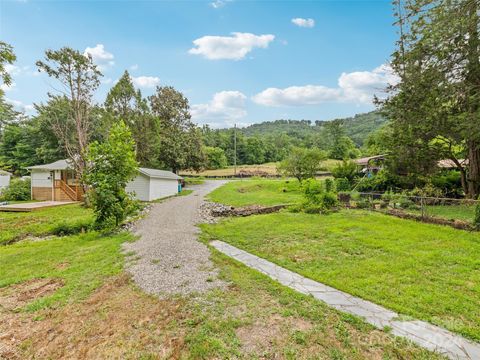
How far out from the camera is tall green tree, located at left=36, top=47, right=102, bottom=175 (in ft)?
43.8

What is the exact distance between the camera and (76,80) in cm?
1403

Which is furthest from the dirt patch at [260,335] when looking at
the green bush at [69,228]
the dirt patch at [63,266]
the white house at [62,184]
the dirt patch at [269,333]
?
the white house at [62,184]

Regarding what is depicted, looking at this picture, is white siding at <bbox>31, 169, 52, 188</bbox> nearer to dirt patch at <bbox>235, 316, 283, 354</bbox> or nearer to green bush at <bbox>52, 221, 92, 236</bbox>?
green bush at <bbox>52, 221, 92, 236</bbox>

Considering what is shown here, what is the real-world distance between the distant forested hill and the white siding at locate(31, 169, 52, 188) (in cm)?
4905

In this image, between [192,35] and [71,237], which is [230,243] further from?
[192,35]

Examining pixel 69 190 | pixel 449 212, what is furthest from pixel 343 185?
pixel 69 190

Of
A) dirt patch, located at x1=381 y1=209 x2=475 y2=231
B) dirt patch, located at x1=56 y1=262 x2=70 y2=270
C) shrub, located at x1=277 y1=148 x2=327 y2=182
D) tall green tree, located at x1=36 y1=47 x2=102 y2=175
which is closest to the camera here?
dirt patch, located at x1=56 y1=262 x2=70 y2=270

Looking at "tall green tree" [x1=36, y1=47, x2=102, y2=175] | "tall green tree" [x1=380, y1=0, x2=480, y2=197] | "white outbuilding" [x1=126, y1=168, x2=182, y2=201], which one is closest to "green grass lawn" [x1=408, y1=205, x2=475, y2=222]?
"tall green tree" [x1=380, y1=0, x2=480, y2=197]

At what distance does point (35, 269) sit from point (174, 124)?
2480 centimetres

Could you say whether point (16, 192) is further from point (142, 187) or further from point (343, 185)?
point (343, 185)

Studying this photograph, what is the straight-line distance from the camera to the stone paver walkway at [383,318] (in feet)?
8.59

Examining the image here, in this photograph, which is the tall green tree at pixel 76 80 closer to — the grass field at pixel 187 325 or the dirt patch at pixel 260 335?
the grass field at pixel 187 325

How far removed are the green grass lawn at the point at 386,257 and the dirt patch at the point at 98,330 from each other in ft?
9.27

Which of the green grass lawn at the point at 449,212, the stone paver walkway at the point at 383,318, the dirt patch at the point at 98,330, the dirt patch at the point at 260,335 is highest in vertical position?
the green grass lawn at the point at 449,212
